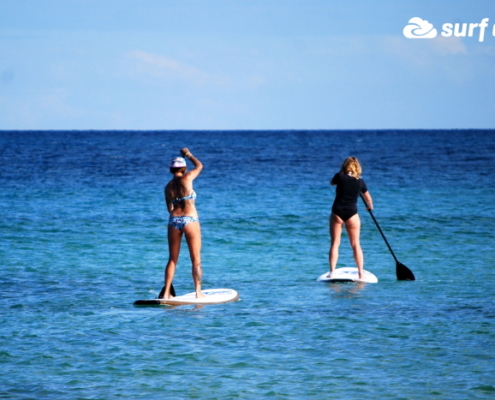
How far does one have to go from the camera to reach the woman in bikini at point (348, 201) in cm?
1128

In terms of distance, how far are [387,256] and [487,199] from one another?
1323cm

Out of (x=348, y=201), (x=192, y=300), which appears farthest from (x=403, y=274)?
(x=192, y=300)

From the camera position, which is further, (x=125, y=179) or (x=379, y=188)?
(x=125, y=179)

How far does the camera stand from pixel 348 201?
11367 mm

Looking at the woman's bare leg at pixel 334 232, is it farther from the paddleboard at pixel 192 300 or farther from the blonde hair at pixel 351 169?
the paddleboard at pixel 192 300

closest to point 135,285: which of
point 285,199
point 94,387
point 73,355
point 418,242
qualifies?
point 73,355

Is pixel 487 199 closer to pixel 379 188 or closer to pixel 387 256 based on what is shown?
pixel 379 188

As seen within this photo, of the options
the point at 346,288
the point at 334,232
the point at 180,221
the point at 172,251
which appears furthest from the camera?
the point at 334,232

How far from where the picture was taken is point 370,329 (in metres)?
8.57

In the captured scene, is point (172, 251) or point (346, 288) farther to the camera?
point (346, 288)

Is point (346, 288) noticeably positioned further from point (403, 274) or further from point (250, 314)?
point (250, 314)

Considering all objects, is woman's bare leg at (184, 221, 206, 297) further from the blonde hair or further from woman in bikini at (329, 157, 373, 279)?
the blonde hair

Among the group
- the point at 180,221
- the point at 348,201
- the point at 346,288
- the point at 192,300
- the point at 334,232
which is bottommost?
the point at 192,300

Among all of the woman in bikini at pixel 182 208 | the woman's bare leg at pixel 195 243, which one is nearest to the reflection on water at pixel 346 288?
the woman's bare leg at pixel 195 243
